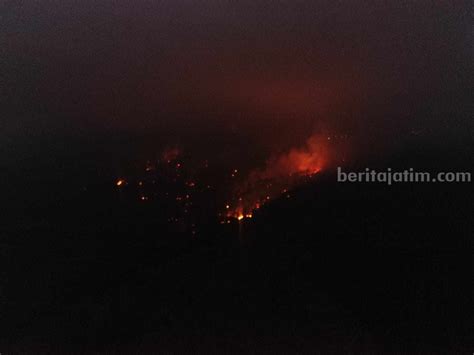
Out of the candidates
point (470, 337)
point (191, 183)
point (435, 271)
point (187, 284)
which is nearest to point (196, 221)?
point (191, 183)

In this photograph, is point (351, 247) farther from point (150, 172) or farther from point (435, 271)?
point (150, 172)

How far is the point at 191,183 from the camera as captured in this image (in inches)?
138

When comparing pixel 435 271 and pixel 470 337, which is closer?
pixel 470 337

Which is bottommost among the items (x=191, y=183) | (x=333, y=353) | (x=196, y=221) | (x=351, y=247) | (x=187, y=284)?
(x=333, y=353)

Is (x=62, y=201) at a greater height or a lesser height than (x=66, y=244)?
greater

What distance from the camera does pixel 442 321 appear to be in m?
2.56

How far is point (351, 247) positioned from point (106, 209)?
6.51 ft

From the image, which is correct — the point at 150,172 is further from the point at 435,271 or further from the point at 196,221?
the point at 435,271

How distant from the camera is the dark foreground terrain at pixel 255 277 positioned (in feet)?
8.20

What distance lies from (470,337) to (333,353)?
864 millimetres

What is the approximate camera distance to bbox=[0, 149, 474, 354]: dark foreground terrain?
2498 mm

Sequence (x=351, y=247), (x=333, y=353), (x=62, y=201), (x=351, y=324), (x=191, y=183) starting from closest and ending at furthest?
(x=333, y=353), (x=351, y=324), (x=351, y=247), (x=62, y=201), (x=191, y=183)

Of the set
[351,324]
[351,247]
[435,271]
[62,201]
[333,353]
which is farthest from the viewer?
[62,201]

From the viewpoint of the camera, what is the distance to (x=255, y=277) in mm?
2902
